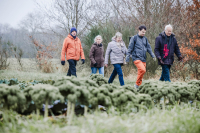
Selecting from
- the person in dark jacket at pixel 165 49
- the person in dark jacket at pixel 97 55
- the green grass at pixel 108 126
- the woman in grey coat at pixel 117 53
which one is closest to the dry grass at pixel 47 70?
the person in dark jacket at pixel 97 55

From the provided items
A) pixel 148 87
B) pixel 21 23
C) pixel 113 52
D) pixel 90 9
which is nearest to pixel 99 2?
pixel 90 9

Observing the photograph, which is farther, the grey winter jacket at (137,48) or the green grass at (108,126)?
the grey winter jacket at (137,48)

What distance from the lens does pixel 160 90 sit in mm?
3029

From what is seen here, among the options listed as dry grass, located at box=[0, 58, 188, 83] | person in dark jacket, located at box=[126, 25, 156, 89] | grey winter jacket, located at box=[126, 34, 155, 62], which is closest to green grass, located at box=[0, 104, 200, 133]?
person in dark jacket, located at box=[126, 25, 156, 89]

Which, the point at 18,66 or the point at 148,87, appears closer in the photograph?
the point at 148,87

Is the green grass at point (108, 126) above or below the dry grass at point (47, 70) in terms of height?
below

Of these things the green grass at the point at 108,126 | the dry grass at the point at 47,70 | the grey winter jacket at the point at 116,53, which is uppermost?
the grey winter jacket at the point at 116,53

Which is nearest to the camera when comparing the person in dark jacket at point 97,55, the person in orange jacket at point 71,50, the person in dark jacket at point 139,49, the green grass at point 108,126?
the green grass at point 108,126

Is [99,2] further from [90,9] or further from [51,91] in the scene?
[51,91]

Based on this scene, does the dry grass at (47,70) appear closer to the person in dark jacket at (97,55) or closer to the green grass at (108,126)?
the person in dark jacket at (97,55)

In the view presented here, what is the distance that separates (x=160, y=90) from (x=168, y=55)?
2.37 meters

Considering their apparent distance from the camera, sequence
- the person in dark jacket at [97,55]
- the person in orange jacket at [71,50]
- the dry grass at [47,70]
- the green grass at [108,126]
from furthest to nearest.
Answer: the dry grass at [47,70] < the person in dark jacket at [97,55] < the person in orange jacket at [71,50] < the green grass at [108,126]

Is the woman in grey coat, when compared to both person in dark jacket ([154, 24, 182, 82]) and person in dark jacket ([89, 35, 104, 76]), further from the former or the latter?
person in dark jacket ([154, 24, 182, 82])

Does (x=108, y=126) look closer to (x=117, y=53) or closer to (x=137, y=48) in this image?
(x=137, y=48)
